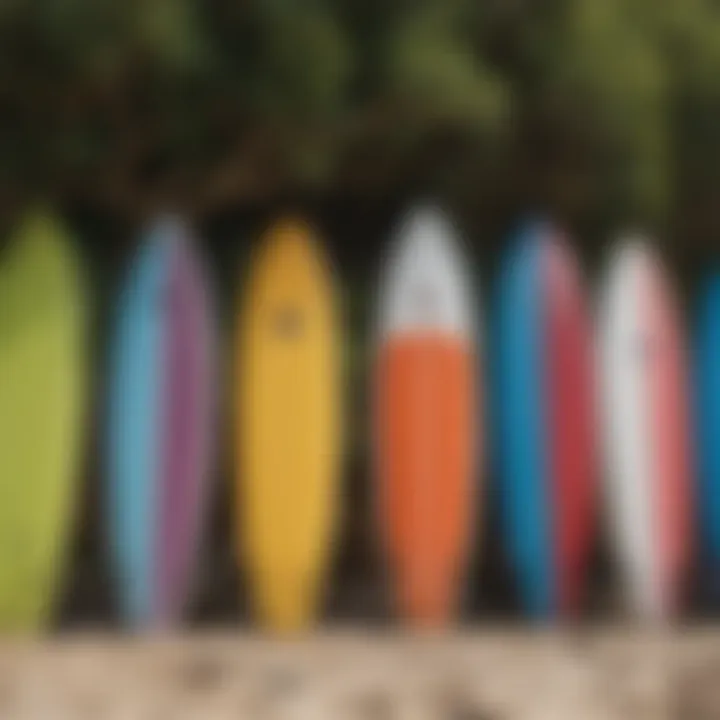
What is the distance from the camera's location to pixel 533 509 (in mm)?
764

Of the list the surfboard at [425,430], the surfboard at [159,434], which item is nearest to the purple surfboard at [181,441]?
the surfboard at [159,434]

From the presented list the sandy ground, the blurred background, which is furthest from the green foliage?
the sandy ground

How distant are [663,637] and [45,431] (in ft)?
1.16

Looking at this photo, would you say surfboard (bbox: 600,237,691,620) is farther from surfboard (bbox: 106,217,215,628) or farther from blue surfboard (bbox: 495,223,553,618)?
surfboard (bbox: 106,217,215,628)

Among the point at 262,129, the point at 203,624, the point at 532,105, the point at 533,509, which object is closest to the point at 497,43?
the point at 532,105

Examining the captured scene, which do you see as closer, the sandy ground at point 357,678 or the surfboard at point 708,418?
the sandy ground at point 357,678

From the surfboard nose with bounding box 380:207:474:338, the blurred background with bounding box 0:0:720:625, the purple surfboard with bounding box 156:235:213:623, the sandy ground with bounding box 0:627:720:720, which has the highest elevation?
the blurred background with bounding box 0:0:720:625

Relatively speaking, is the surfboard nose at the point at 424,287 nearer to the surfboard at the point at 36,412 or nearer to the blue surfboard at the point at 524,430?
the blue surfboard at the point at 524,430

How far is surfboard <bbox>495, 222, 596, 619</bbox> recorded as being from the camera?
0.77 m

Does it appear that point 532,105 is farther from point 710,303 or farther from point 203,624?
point 203,624

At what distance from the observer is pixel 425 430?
753mm

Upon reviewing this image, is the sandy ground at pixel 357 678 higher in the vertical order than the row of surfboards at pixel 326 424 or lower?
lower

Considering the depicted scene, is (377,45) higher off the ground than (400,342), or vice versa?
(377,45)

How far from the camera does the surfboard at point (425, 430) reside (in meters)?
0.75
